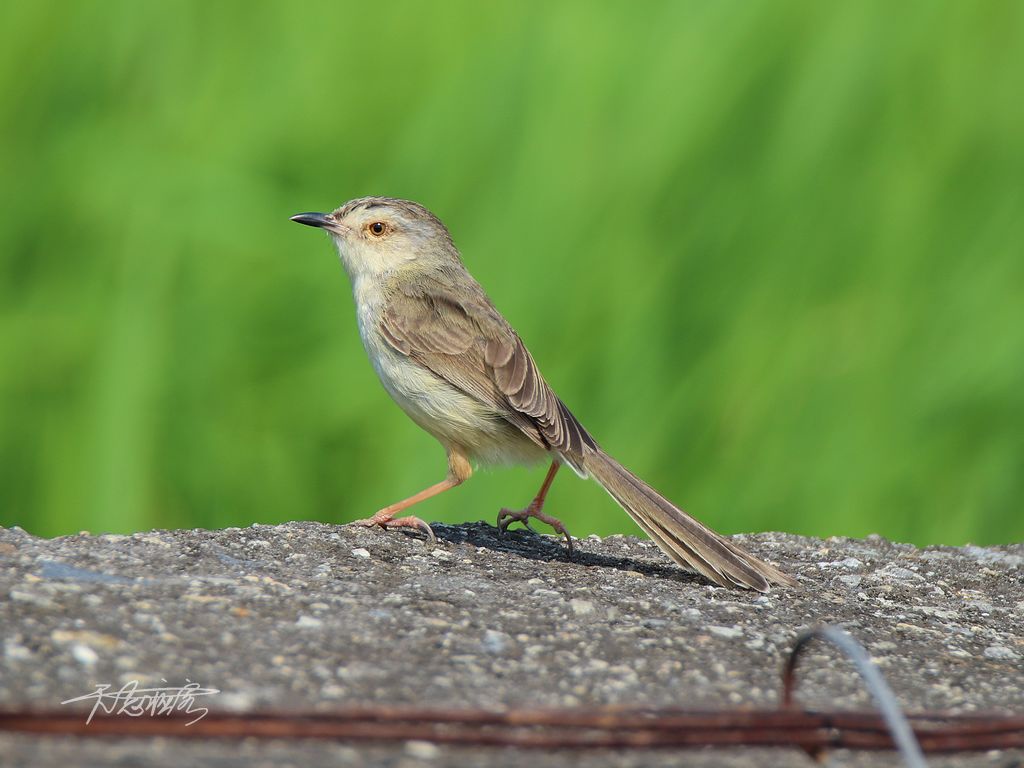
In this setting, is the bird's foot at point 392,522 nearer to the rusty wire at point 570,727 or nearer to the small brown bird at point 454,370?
the small brown bird at point 454,370

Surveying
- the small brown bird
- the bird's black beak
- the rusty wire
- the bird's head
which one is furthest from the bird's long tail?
the rusty wire

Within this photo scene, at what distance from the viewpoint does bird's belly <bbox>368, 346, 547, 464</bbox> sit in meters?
5.83

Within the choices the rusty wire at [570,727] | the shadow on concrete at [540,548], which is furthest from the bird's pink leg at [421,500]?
the rusty wire at [570,727]

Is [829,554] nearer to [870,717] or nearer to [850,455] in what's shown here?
[850,455]

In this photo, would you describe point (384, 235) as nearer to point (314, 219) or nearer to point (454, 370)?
point (314, 219)

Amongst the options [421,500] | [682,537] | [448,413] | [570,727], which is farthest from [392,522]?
[570,727]

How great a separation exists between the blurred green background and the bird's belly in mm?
427

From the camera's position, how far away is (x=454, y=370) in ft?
19.4

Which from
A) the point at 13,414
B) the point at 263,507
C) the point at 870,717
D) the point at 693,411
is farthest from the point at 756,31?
the point at 870,717

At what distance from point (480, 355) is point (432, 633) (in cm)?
240

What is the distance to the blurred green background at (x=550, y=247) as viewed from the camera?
5953mm

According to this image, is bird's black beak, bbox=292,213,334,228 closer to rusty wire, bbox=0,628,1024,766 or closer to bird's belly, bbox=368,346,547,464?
bird's belly, bbox=368,346,547,464

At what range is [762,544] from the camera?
5.93 m

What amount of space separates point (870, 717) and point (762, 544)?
311cm
